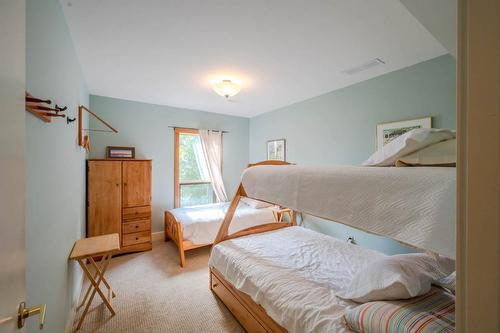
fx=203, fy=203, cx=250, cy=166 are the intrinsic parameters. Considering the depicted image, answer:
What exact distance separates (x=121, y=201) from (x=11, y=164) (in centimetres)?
300

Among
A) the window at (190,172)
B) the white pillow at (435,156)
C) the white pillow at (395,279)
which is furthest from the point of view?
the window at (190,172)

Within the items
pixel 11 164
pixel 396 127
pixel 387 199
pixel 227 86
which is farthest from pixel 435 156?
pixel 227 86

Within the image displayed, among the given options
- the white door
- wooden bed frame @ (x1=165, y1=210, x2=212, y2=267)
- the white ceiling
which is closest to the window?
wooden bed frame @ (x1=165, y1=210, x2=212, y2=267)

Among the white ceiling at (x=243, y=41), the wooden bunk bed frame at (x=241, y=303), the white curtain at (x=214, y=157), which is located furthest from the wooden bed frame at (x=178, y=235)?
the white ceiling at (x=243, y=41)

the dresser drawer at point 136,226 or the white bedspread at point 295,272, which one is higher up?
the white bedspread at point 295,272

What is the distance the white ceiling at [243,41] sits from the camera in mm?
1514

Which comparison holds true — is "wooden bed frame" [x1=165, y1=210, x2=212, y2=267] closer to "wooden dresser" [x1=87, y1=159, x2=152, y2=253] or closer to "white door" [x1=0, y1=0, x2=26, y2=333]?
"wooden dresser" [x1=87, y1=159, x2=152, y2=253]

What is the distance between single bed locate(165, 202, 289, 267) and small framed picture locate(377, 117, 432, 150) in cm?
203

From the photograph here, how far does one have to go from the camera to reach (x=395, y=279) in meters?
1.10

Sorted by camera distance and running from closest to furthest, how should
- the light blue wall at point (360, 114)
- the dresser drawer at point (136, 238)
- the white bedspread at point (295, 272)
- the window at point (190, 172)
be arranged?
the white bedspread at point (295, 272) → the light blue wall at point (360, 114) → the dresser drawer at point (136, 238) → the window at point (190, 172)

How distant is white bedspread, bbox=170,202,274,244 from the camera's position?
3.09 m

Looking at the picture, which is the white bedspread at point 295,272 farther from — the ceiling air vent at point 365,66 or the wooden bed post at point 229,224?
the ceiling air vent at point 365,66

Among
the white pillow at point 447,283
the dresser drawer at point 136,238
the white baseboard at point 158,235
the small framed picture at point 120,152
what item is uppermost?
the small framed picture at point 120,152

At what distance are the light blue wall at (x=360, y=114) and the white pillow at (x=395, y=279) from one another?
1.37m
